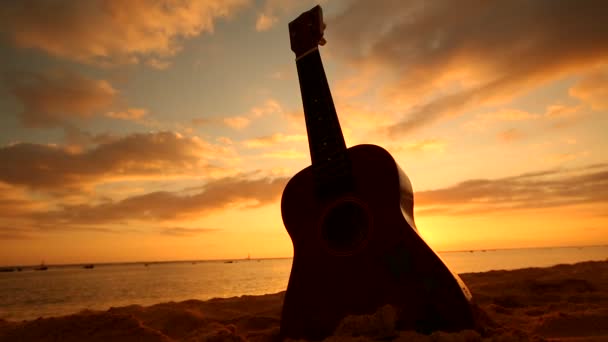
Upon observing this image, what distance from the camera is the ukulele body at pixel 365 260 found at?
92.4 inches

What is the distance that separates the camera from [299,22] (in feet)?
12.9

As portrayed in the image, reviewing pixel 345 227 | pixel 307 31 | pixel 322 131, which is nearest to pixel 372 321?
pixel 345 227

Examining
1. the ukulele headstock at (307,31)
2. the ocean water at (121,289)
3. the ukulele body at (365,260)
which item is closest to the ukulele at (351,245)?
the ukulele body at (365,260)

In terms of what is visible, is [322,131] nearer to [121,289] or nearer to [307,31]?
[307,31]

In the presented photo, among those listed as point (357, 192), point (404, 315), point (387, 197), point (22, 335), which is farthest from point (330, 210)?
point (22, 335)

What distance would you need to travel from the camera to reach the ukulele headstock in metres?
3.70

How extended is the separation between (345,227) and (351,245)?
0.41 m

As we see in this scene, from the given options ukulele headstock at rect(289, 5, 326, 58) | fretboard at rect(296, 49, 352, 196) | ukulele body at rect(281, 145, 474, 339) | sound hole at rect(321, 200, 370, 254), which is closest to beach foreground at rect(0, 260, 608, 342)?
ukulele body at rect(281, 145, 474, 339)

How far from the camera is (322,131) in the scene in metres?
3.25

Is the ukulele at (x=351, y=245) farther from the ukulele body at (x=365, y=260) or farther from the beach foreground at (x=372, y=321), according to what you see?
the beach foreground at (x=372, y=321)

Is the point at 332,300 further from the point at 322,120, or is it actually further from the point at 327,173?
the point at 322,120

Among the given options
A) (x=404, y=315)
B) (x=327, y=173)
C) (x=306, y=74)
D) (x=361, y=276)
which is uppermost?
(x=306, y=74)

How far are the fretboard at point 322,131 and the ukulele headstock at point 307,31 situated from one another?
13 cm

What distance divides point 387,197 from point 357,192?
26 centimetres
